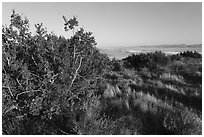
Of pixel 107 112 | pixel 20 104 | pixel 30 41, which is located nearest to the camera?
pixel 20 104

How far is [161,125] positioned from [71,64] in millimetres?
1721

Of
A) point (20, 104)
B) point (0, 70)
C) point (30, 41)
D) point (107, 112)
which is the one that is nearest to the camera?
point (0, 70)

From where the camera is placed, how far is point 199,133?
9.87ft

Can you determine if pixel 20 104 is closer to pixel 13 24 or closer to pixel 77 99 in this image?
pixel 77 99

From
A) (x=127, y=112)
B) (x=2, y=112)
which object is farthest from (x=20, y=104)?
(x=127, y=112)

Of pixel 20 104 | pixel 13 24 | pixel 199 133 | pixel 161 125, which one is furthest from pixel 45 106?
pixel 199 133

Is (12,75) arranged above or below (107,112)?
above

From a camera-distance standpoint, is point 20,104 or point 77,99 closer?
point 20,104

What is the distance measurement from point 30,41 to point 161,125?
97.4 inches

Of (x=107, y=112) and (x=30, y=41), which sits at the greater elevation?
(x=30, y=41)

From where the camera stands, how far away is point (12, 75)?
312 cm

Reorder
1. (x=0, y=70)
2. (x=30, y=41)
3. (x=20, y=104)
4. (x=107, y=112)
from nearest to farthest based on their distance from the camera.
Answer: (x=0, y=70), (x=20, y=104), (x=30, y=41), (x=107, y=112)

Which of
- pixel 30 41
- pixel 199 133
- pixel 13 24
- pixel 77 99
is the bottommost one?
pixel 199 133

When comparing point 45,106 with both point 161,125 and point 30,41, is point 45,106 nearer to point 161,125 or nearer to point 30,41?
point 30,41
